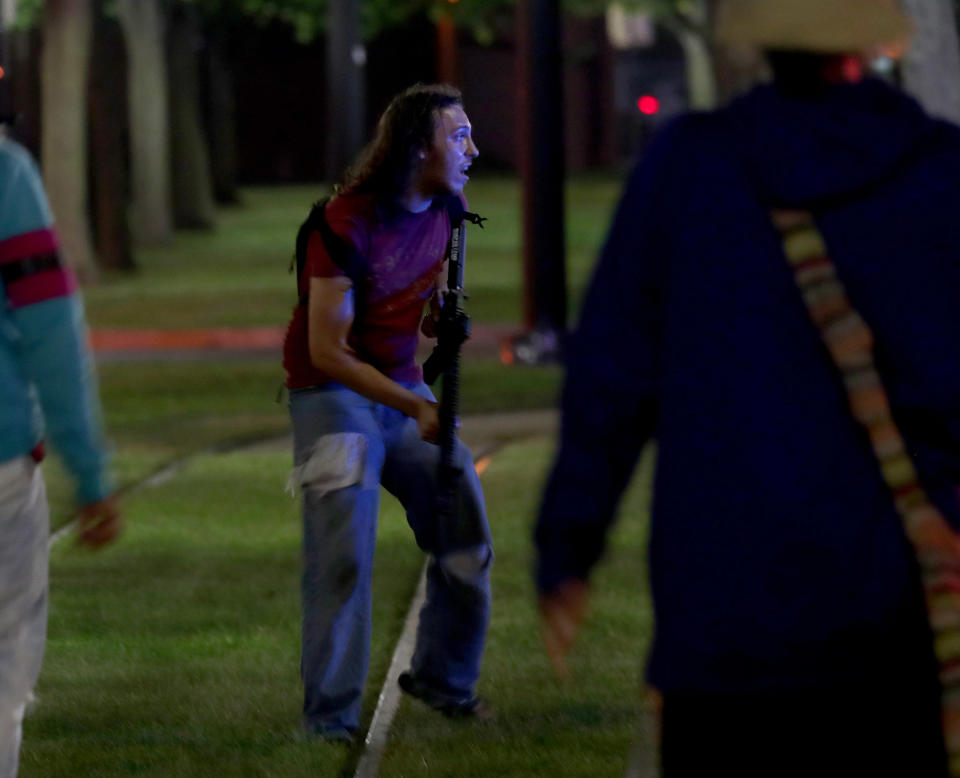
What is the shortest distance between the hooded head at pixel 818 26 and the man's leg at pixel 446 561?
2771 millimetres

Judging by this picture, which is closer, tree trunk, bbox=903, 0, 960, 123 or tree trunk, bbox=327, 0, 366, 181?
tree trunk, bbox=903, 0, 960, 123

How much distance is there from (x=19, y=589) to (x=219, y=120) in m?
49.2

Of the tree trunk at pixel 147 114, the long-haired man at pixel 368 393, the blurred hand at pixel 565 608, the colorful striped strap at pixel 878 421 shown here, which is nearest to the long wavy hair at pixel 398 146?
the long-haired man at pixel 368 393

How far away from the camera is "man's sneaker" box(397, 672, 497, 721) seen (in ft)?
20.1

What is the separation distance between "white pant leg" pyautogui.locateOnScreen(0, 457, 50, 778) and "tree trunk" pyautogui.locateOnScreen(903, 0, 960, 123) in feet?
31.8

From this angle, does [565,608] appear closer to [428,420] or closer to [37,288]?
[37,288]

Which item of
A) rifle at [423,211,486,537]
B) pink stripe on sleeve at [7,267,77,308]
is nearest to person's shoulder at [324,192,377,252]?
rifle at [423,211,486,537]

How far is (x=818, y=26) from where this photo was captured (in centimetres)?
304

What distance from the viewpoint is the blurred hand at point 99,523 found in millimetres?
4402

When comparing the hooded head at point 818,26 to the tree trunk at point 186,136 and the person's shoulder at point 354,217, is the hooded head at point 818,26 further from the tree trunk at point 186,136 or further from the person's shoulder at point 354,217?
the tree trunk at point 186,136

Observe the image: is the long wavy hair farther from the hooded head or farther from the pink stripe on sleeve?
the hooded head

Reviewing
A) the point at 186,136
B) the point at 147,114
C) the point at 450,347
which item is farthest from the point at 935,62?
the point at 186,136

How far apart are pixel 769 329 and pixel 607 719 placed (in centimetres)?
335

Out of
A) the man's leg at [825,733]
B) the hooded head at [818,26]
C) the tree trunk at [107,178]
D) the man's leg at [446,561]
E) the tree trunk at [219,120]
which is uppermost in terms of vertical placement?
the hooded head at [818,26]
